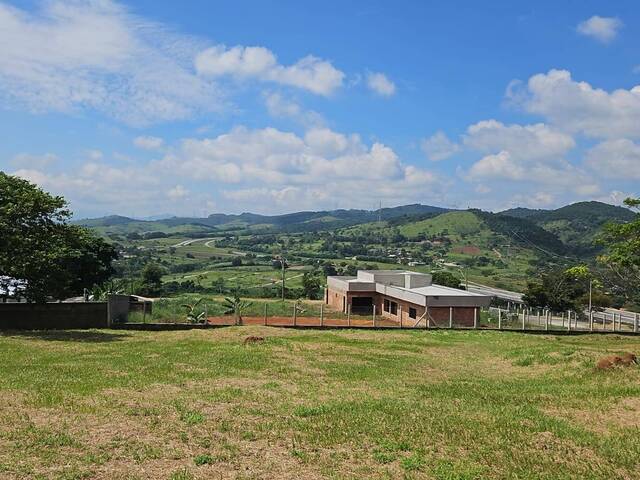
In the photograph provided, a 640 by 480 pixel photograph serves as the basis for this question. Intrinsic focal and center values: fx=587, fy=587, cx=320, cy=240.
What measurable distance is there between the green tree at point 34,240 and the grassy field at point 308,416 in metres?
5.27

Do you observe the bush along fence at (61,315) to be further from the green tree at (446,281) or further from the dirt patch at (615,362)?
the green tree at (446,281)

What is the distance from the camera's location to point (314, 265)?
594 feet

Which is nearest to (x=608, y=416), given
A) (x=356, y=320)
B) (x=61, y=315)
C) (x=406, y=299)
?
(x=61, y=315)

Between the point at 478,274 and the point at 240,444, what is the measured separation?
159926mm

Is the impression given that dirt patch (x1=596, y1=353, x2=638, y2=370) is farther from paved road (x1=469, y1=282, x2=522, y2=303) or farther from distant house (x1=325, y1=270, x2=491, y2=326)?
paved road (x1=469, y1=282, x2=522, y2=303)

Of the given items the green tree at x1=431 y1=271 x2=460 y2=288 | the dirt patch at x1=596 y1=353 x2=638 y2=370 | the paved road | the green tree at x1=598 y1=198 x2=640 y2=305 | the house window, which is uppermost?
the green tree at x1=598 y1=198 x2=640 y2=305

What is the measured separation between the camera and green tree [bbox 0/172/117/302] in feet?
99.7

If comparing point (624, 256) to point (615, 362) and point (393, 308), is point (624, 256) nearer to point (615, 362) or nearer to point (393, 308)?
point (615, 362)

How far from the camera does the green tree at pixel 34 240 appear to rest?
99.7 feet

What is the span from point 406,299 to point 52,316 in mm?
29841

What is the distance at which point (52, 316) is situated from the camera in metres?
36.3

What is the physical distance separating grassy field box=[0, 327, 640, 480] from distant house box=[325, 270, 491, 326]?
22887 mm

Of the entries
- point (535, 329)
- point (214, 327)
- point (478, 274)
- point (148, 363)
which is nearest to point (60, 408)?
point (148, 363)

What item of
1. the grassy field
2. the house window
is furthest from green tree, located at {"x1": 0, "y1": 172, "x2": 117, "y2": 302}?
the house window
